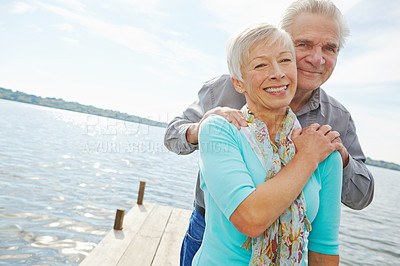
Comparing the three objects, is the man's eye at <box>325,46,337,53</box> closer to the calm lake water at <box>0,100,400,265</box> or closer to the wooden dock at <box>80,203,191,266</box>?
the wooden dock at <box>80,203,191,266</box>

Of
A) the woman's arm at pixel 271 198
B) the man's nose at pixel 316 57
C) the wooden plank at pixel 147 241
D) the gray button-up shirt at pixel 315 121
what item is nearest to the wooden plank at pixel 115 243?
the wooden plank at pixel 147 241

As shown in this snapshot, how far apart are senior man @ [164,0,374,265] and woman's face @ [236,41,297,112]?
1.66 ft

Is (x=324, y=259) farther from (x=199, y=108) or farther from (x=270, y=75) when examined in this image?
→ (x=199, y=108)

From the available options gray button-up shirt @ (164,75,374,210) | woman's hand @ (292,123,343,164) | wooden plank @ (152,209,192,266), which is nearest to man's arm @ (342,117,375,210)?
gray button-up shirt @ (164,75,374,210)

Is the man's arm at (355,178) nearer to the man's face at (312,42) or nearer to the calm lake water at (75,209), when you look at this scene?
the man's face at (312,42)

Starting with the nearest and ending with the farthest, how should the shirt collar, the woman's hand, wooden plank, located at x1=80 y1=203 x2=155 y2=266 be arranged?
the woman's hand → the shirt collar → wooden plank, located at x1=80 y1=203 x2=155 y2=266

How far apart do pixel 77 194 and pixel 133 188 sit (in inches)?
133

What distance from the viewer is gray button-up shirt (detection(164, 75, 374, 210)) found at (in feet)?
7.38

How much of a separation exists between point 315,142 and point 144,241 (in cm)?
442

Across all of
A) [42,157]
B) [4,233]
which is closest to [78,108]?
[42,157]

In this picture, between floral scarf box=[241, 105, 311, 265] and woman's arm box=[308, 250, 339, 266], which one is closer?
floral scarf box=[241, 105, 311, 265]

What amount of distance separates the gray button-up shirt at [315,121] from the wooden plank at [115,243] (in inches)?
102

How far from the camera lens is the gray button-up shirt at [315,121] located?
225cm

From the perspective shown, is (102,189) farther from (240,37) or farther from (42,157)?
(240,37)
